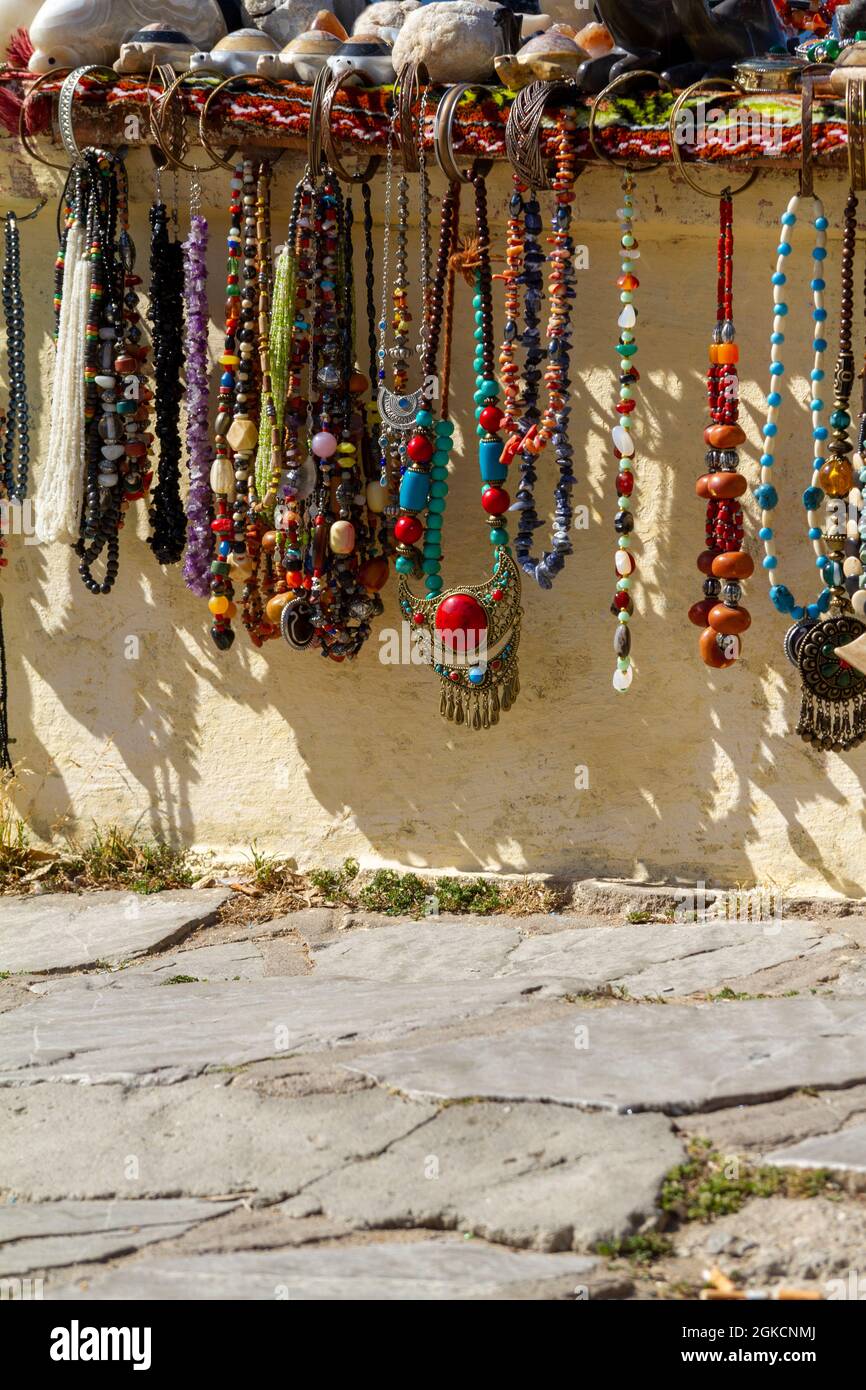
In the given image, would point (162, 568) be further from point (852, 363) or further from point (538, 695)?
point (852, 363)

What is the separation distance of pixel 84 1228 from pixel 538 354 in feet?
11.0

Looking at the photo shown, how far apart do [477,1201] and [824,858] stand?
260 cm

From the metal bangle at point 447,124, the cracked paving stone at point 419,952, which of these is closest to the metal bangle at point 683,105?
the metal bangle at point 447,124

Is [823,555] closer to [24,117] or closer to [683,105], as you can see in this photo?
[683,105]

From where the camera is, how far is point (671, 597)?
18.3 feet

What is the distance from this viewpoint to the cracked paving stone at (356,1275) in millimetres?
2889

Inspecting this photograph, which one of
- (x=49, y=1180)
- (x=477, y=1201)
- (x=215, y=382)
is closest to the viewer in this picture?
(x=477, y=1201)

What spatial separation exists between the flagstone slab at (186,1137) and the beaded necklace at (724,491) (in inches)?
89.3

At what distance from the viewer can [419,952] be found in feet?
17.3

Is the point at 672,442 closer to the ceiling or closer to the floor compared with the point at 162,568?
closer to the ceiling

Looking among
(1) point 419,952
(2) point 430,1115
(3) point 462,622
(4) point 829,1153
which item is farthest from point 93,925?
(4) point 829,1153

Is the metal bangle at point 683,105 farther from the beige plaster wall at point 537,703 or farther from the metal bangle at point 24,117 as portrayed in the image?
the metal bangle at point 24,117

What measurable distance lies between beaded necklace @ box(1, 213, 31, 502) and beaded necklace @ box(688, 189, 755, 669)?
107 inches
